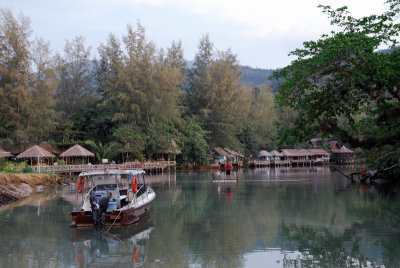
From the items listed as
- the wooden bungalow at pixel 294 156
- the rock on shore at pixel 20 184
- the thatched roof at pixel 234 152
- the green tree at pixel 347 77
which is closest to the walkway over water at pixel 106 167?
the rock on shore at pixel 20 184

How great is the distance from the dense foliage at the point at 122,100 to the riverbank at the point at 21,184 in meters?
10.8

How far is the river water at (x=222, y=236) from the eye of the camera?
9.66m

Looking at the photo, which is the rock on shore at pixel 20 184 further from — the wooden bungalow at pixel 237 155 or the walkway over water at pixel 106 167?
the wooden bungalow at pixel 237 155

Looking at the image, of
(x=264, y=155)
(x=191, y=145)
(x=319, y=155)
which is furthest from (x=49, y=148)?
(x=319, y=155)

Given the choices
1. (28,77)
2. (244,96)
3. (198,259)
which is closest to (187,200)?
(198,259)

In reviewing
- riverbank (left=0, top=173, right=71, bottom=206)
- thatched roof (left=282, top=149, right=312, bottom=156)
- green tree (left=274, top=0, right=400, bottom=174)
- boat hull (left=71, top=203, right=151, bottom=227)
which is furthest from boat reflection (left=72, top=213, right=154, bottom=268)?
thatched roof (left=282, top=149, right=312, bottom=156)

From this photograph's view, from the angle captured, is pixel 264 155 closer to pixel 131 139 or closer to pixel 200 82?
pixel 200 82

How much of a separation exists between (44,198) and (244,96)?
37.9m

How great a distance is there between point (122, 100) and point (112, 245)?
35.0m

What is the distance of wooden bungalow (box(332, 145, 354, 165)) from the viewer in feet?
198

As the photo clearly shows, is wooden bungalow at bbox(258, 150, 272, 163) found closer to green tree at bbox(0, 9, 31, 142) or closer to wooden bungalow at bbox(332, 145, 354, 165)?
wooden bungalow at bbox(332, 145, 354, 165)

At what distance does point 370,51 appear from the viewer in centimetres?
1083

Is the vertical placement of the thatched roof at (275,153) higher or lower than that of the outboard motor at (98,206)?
higher

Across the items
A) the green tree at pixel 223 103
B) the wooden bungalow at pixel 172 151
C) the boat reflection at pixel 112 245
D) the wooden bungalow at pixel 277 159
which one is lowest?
the boat reflection at pixel 112 245
